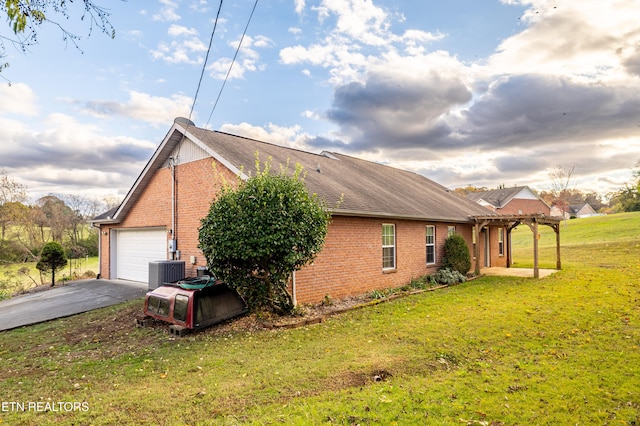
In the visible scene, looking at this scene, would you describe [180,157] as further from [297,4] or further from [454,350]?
[454,350]

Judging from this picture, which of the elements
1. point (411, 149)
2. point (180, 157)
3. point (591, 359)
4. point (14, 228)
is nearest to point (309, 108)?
point (180, 157)

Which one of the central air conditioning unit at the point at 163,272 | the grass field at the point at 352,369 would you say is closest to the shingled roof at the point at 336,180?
the central air conditioning unit at the point at 163,272

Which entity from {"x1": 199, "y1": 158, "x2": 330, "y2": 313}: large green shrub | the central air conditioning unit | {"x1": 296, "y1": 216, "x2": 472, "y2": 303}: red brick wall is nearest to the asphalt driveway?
the central air conditioning unit

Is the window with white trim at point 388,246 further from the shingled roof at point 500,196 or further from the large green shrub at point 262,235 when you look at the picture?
the shingled roof at point 500,196

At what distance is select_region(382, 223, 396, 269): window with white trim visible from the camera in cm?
1252

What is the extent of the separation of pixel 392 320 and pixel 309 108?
906 centimetres

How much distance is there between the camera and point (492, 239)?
19.8 meters

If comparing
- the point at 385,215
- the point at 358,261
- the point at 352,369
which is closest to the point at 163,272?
the point at 358,261

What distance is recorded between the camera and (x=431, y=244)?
48.9ft

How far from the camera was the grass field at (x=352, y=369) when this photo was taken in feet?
13.0

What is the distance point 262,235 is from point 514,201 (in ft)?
145

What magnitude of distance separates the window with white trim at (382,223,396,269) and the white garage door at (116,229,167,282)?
785 cm

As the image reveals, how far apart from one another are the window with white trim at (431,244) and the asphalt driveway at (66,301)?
1084cm

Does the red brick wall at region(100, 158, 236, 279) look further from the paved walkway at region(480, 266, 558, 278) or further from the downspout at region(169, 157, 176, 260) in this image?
the paved walkway at region(480, 266, 558, 278)
